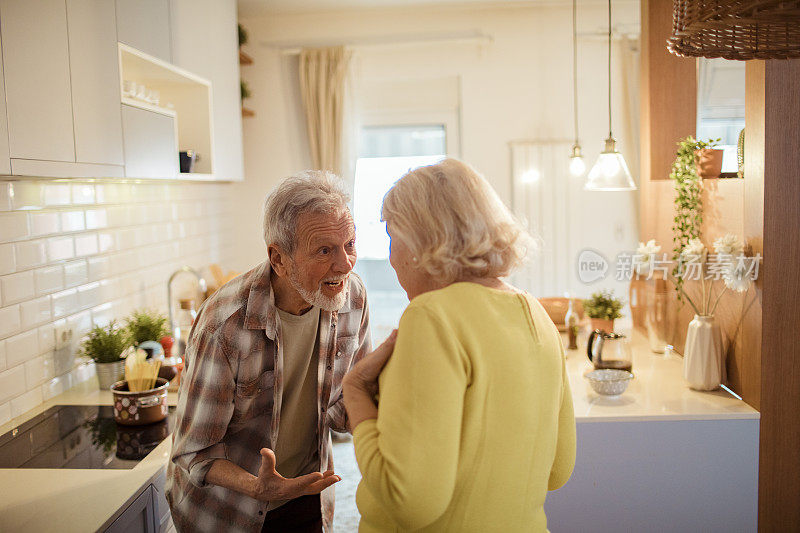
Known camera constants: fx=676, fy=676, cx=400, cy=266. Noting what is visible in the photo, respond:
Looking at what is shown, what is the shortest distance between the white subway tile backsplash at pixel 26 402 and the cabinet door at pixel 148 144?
2.64 ft

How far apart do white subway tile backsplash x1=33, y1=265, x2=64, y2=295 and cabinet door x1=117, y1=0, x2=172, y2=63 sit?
32.5 inches

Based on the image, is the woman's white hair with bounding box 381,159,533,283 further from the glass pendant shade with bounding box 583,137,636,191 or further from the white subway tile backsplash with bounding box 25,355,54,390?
the glass pendant shade with bounding box 583,137,636,191

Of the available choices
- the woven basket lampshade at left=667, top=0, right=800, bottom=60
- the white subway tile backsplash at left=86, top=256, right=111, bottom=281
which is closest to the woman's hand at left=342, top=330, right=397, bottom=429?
the woven basket lampshade at left=667, top=0, right=800, bottom=60

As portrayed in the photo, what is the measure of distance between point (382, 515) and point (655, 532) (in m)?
1.42

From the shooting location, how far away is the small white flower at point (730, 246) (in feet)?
7.28

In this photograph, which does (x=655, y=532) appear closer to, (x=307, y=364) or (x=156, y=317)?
(x=307, y=364)

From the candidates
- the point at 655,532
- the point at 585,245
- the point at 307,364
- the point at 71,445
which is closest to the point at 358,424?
the point at 307,364

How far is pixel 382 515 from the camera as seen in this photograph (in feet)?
3.88

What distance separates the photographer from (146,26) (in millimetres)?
2467

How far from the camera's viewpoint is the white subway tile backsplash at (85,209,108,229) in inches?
103

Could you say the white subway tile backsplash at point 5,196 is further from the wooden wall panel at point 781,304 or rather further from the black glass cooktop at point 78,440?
the wooden wall panel at point 781,304

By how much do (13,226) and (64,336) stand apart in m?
0.48

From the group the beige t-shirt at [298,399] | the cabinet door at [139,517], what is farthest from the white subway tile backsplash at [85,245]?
the beige t-shirt at [298,399]

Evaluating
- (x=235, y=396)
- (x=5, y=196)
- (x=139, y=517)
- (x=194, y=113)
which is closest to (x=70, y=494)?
(x=139, y=517)
